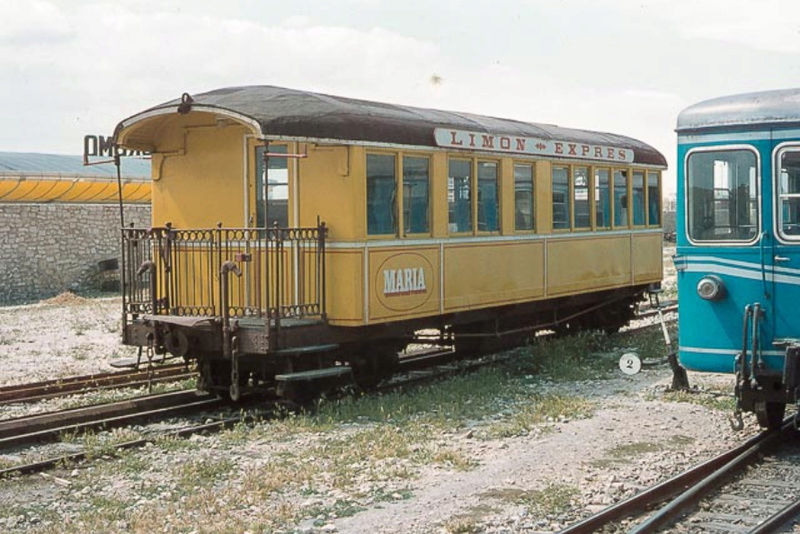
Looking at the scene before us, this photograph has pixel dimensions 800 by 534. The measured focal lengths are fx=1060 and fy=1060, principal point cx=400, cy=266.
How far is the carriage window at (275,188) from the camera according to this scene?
11.3m

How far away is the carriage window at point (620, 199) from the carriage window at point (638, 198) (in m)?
0.32

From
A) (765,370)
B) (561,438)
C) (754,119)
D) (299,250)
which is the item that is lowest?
(561,438)

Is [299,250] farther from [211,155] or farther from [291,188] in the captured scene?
[211,155]

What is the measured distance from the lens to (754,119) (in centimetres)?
868

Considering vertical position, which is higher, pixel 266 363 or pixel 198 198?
pixel 198 198

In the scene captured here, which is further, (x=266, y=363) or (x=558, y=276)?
(x=558, y=276)

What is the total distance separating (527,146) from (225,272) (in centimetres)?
509

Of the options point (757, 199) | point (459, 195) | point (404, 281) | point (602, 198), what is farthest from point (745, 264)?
point (602, 198)

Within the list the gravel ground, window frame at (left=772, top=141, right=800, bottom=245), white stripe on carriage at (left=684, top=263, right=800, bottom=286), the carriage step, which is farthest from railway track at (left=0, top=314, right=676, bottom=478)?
window frame at (left=772, top=141, right=800, bottom=245)

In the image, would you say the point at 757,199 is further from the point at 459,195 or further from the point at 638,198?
the point at 638,198

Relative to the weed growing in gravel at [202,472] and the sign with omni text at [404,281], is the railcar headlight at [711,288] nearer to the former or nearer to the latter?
the sign with omni text at [404,281]

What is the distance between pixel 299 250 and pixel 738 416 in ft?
15.6

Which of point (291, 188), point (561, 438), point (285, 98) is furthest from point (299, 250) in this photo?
point (561, 438)

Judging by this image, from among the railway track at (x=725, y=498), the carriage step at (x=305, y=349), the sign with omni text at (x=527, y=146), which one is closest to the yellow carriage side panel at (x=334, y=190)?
the carriage step at (x=305, y=349)
